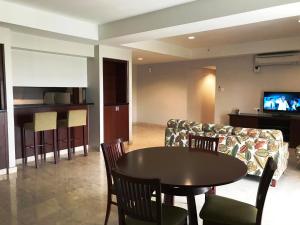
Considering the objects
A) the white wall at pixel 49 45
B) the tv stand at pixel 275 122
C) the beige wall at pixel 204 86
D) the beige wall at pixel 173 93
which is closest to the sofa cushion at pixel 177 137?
the white wall at pixel 49 45

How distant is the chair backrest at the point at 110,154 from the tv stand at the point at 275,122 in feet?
15.6

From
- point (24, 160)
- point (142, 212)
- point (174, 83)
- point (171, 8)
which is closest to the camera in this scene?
point (142, 212)

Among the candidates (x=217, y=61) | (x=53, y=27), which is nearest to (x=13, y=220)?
(x=53, y=27)

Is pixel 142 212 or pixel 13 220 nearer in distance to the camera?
pixel 142 212

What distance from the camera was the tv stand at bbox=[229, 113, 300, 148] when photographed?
19.6 ft

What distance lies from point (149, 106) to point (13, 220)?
711cm

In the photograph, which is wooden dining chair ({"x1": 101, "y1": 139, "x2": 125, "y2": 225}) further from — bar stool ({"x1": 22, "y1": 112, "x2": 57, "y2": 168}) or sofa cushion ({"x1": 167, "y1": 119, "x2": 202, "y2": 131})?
bar stool ({"x1": 22, "y1": 112, "x2": 57, "y2": 168})

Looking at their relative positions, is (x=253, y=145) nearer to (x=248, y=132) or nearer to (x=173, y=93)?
(x=248, y=132)

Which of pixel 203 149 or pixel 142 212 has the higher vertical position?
pixel 203 149

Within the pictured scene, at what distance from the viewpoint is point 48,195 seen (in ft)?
10.6

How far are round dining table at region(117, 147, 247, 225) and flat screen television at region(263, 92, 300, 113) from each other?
4652mm

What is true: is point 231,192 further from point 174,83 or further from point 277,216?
point 174,83

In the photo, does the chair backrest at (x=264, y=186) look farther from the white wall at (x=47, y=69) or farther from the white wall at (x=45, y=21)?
the white wall at (x=47, y=69)

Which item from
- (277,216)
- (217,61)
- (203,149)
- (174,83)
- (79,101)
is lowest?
(277,216)
